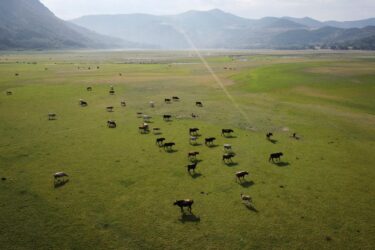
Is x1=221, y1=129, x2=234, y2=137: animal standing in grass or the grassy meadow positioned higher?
x1=221, y1=129, x2=234, y2=137: animal standing in grass

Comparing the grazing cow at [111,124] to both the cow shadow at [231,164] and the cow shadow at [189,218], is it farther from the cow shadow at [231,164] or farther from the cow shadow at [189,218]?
the cow shadow at [189,218]

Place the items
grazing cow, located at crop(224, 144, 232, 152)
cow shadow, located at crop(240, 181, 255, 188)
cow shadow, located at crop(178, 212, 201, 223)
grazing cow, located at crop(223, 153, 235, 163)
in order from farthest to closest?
grazing cow, located at crop(224, 144, 232, 152), grazing cow, located at crop(223, 153, 235, 163), cow shadow, located at crop(240, 181, 255, 188), cow shadow, located at crop(178, 212, 201, 223)

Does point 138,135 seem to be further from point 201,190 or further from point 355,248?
point 355,248

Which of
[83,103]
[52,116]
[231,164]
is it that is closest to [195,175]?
[231,164]

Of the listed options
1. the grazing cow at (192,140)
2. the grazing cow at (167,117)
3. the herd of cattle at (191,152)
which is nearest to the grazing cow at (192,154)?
the herd of cattle at (191,152)

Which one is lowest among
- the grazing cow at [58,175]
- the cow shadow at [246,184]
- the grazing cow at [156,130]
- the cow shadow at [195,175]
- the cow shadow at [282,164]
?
the cow shadow at [246,184]

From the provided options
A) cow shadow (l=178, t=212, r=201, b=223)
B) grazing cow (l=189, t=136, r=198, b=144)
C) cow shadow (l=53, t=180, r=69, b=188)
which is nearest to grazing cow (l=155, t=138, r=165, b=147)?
grazing cow (l=189, t=136, r=198, b=144)

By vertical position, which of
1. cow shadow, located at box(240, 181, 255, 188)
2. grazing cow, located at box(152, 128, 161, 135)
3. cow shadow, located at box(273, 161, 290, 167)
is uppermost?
grazing cow, located at box(152, 128, 161, 135)

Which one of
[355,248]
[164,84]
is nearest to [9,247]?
[355,248]

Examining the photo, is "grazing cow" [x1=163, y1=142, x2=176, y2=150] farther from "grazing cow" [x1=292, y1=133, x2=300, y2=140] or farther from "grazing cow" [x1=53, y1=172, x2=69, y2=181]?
"grazing cow" [x1=292, y1=133, x2=300, y2=140]
